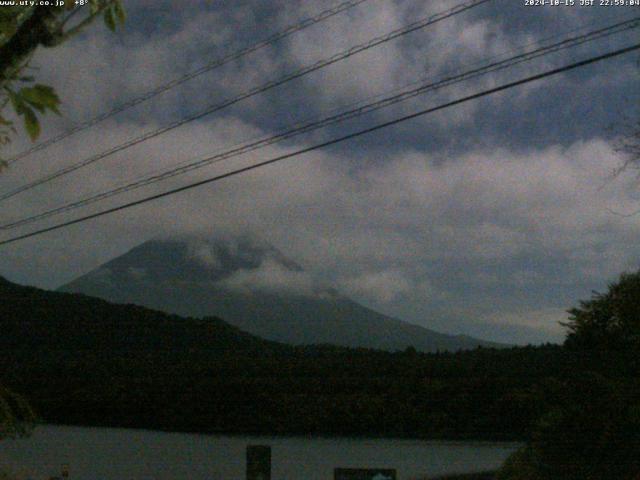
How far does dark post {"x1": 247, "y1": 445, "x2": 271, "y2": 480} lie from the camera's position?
43.2ft

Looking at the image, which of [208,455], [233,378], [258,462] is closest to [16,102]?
[258,462]

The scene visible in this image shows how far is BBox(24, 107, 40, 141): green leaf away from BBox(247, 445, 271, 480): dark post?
11.1 metres

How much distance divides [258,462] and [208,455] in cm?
108

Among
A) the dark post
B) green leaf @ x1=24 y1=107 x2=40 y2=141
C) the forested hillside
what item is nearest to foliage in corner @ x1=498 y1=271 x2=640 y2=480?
the forested hillside

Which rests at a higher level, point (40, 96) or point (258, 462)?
point (40, 96)

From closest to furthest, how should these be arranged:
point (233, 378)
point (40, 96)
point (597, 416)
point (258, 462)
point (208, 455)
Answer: point (40, 96) < point (597, 416) < point (258, 462) < point (208, 455) < point (233, 378)

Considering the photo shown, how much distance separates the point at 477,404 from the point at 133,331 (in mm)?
10610

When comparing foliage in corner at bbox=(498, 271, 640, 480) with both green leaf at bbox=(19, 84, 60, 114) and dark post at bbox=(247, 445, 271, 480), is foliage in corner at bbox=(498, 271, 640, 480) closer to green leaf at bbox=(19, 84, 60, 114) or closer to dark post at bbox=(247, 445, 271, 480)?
dark post at bbox=(247, 445, 271, 480)

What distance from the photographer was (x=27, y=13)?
308 cm

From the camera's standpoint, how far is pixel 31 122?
9.46 feet

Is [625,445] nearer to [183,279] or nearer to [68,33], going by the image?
[68,33]

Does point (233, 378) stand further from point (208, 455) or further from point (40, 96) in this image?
point (40, 96)

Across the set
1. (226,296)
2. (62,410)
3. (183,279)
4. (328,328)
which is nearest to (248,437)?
(62,410)

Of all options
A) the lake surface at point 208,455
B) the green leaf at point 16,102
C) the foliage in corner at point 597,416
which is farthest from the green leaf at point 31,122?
the lake surface at point 208,455
